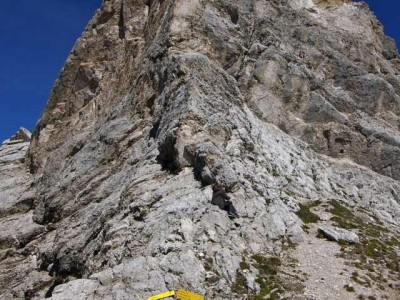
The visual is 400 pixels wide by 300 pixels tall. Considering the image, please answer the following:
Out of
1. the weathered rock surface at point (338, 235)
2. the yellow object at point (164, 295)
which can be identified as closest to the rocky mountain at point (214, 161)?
the weathered rock surface at point (338, 235)

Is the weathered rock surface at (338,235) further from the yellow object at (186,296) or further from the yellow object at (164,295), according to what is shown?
the yellow object at (164,295)

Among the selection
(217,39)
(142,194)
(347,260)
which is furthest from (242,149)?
(217,39)

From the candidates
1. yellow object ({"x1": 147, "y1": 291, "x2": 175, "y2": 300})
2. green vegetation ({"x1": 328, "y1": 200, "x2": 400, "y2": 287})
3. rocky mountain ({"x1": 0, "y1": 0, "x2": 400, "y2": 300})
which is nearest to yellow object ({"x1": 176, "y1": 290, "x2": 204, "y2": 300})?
yellow object ({"x1": 147, "y1": 291, "x2": 175, "y2": 300})

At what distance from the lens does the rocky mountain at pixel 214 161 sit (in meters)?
26.9

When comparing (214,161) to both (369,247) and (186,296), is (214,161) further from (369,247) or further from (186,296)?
(369,247)

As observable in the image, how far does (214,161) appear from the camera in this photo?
31703mm

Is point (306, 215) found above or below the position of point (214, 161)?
below

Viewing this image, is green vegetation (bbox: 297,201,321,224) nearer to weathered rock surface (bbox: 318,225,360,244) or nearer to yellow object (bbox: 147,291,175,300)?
weathered rock surface (bbox: 318,225,360,244)

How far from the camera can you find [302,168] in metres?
42.0

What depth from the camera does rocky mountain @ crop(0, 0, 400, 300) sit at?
26938mm

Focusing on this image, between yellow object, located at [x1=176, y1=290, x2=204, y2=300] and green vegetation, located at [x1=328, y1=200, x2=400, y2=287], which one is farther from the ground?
green vegetation, located at [x1=328, y1=200, x2=400, y2=287]

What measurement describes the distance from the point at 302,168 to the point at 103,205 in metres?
16.9

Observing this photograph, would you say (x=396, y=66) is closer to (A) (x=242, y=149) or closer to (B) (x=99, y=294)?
(A) (x=242, y=149)

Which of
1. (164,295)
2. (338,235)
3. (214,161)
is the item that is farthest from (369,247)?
(164,295)
